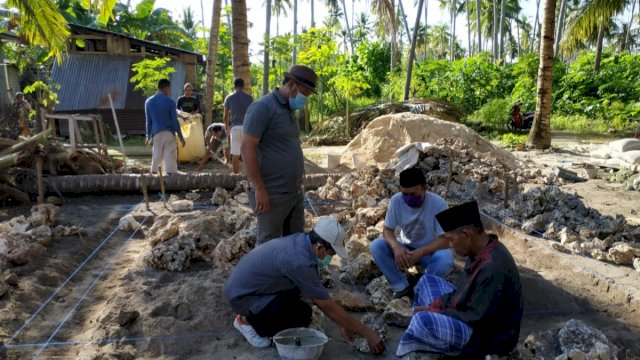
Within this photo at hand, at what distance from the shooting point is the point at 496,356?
2.77 meters

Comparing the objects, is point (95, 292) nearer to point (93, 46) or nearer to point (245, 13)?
point (245, 13)

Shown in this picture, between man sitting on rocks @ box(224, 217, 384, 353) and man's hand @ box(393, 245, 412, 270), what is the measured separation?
3.05ft

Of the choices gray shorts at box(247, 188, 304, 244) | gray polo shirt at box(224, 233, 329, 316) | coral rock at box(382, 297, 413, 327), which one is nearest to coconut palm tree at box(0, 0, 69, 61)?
gray shorts at box(247, 188, 304, 244)

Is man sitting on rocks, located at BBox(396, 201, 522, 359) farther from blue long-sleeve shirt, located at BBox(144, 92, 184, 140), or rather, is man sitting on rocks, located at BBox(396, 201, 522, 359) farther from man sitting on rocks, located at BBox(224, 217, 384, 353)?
blue long-sleeve shirt, located at BBox(144, 92, 184, 140)

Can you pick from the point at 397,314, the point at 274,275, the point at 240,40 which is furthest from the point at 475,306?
the point at 240,40

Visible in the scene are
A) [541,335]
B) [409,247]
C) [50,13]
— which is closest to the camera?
[541,335]

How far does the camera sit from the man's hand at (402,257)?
3.95 meters

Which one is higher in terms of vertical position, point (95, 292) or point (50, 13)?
point (50, 13)

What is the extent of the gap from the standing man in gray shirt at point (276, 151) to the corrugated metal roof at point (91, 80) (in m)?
15.5

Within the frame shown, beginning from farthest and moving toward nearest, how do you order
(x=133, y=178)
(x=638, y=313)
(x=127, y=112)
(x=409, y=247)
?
(x=127, y=112), (x=133, y=178), (x=409, y=247), (x=638, y=313)

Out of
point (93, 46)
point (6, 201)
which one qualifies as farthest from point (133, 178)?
point (93, 46)

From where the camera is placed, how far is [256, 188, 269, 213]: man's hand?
372cm

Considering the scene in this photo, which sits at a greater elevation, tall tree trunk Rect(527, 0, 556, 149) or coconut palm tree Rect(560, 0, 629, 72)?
coconut palm tree Rect(560, 0, 629, 72)

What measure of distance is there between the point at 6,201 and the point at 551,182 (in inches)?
352
